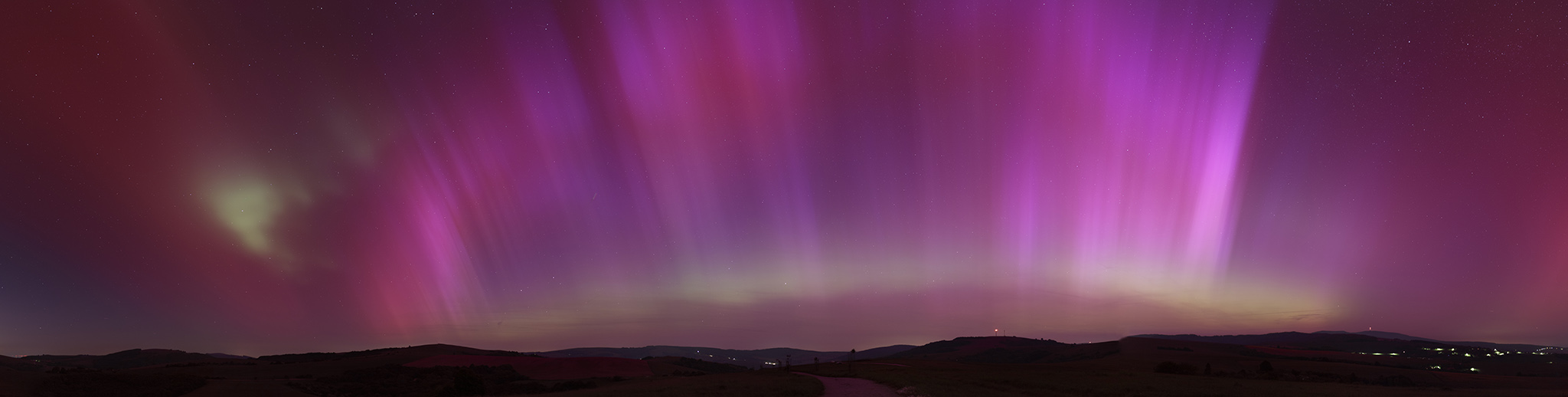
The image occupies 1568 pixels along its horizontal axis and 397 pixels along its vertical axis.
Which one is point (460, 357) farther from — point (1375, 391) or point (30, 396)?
point (1375, 391)

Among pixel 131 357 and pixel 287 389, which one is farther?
pixel 131 357

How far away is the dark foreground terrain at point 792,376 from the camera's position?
160ft

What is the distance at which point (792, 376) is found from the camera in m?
67.0

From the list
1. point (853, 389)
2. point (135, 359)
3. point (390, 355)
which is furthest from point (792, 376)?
point (135, 359)

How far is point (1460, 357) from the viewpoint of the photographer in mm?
133625

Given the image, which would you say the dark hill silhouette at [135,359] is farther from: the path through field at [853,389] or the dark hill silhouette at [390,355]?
the path through field at [853,389]

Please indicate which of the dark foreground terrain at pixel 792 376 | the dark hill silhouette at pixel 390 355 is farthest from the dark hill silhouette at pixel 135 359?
the dark hill silhouette at pixel 390 355

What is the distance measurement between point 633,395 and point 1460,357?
177 meters

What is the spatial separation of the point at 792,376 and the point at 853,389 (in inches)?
615

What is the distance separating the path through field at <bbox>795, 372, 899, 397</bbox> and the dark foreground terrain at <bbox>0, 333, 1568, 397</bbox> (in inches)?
55.2

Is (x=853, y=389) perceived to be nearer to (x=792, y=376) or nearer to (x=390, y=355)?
(x=792, y=376)

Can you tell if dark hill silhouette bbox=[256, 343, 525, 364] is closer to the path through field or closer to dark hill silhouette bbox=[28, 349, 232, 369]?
dark hill silhouette bbox=[28, 349, 232, 369]

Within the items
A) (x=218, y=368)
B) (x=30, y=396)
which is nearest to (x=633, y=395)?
(x=30, y=396)

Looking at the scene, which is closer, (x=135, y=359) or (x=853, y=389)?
(x=853, y=389)
